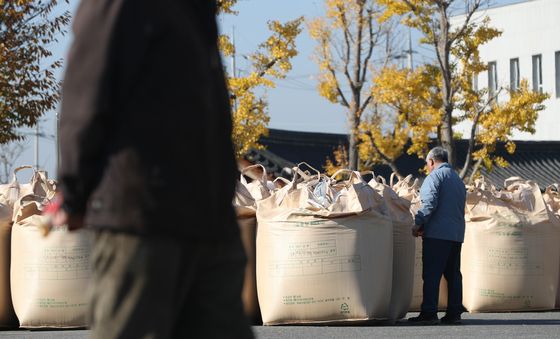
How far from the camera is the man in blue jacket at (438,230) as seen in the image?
10.4 m

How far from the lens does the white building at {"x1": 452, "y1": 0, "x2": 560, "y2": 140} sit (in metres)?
54.7

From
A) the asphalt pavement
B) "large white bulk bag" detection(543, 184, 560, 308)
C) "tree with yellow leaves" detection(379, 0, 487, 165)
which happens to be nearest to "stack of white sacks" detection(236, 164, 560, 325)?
the asphalt pavement

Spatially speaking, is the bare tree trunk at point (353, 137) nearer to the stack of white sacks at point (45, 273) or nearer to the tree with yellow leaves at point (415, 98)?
the tree with yellow leaves at point (415, 98)

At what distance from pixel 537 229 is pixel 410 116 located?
19.3 meters

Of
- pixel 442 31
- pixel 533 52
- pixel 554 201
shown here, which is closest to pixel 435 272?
pixel 554 201

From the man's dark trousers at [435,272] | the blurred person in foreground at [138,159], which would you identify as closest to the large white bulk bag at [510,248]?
the man's dark trousers at [435,272]

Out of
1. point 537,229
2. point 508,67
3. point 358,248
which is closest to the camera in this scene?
point 358,248

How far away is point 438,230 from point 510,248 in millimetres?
1747

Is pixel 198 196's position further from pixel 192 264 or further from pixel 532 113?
pixel 532 113

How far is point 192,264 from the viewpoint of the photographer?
3320 mm

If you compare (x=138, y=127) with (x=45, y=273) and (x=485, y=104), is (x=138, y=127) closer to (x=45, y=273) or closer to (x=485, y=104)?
(x=45, y=273)

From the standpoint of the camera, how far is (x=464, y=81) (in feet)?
99.7

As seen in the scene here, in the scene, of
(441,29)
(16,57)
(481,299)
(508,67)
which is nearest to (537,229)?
(481,299)

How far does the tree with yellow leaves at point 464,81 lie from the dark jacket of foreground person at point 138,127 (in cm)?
2568
